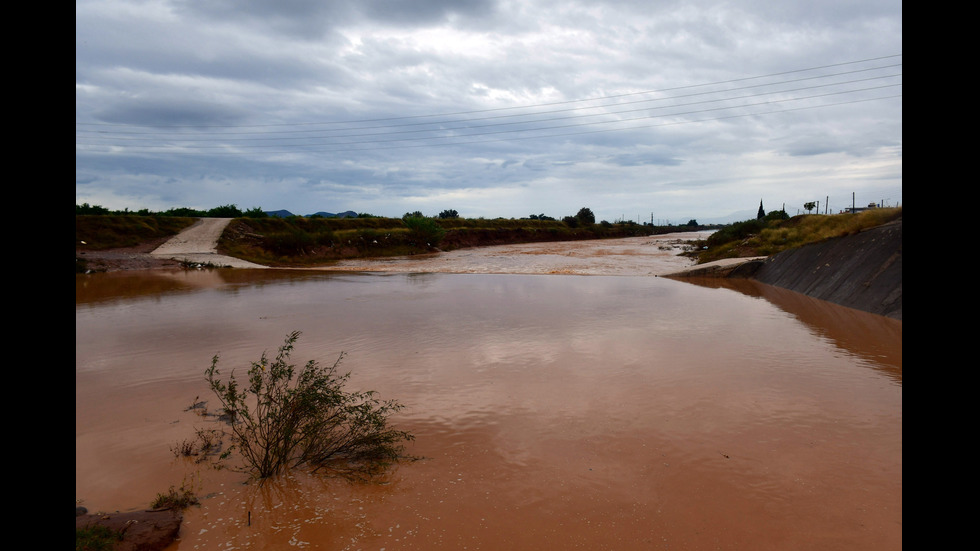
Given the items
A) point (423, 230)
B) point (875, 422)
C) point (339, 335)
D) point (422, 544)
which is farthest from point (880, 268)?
point (423, 230)

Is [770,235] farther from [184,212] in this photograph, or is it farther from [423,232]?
[184,212]

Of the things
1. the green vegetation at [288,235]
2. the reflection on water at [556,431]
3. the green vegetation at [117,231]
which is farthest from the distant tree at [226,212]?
the reflection on water at [556,431]

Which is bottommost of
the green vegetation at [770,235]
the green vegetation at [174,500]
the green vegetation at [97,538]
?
the green vegetation at [174,500]

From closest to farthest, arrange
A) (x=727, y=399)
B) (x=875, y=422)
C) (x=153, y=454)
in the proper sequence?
(x=153, y=454) < (x=875, y=422) < (x=727, y=399)

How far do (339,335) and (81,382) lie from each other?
4586mm

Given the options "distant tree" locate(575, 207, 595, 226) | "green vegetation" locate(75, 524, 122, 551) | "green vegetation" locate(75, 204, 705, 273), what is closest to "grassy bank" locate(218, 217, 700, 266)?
"green vegetation" locate(75, 204, 705, 273)

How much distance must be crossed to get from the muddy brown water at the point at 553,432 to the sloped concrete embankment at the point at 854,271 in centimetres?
124

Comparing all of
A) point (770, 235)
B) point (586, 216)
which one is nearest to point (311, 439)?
point (770, 235)

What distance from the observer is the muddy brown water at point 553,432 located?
4398mm

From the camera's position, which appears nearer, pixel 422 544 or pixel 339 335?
pixel 422 544

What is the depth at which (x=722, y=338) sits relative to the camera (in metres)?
11.1

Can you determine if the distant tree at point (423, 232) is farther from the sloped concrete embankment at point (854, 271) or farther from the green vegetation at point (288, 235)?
the sloped concrete embankment at point (854, 271)
